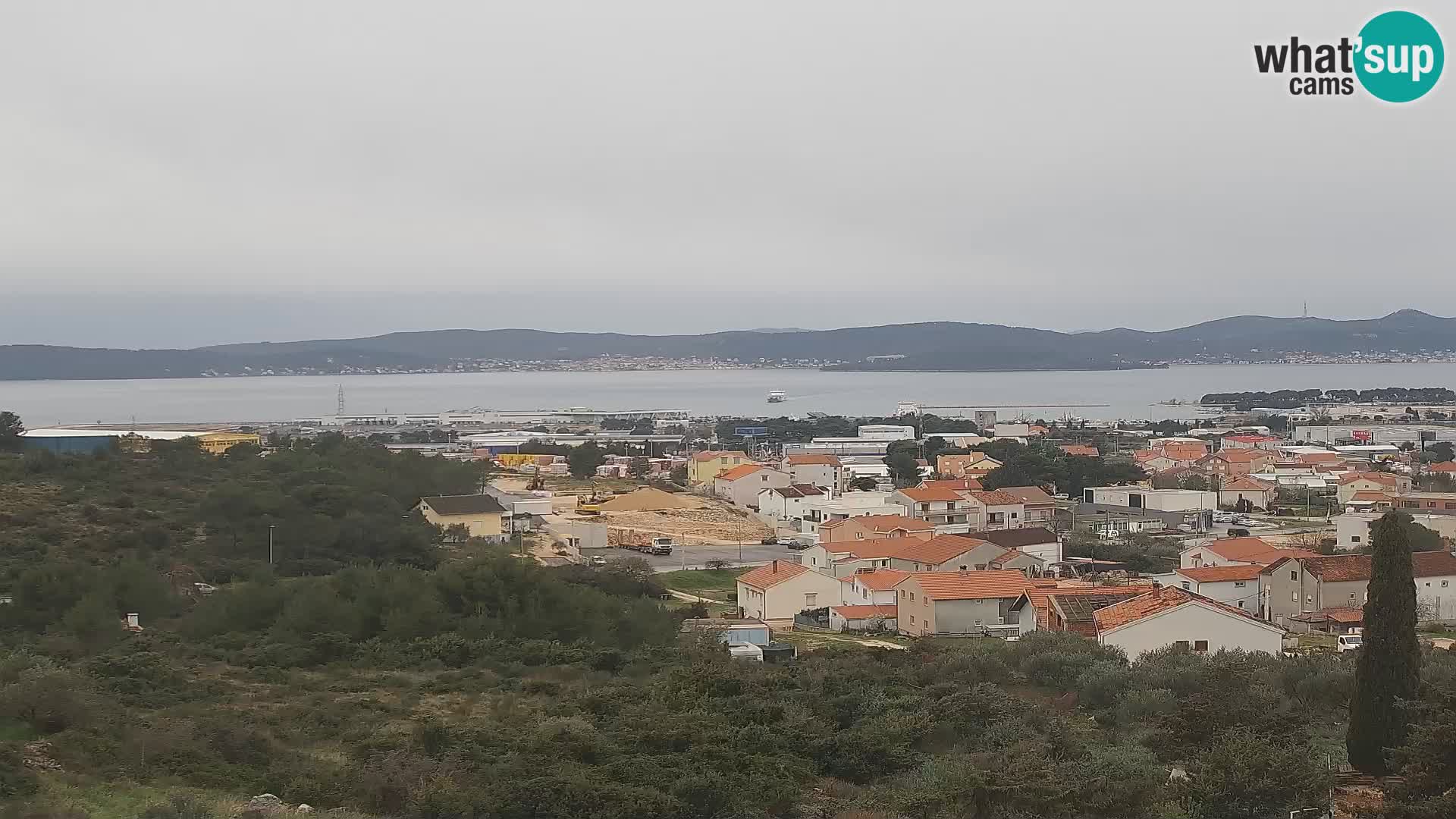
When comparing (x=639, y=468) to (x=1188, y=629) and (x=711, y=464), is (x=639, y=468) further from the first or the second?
(x=1188, y=629)

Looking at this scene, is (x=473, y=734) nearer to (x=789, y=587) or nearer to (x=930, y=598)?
(x=930, y=598)

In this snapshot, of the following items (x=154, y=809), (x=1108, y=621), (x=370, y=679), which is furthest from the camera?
(x=1108, y=621)

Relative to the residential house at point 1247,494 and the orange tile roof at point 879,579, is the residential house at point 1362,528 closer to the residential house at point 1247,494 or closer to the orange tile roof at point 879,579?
the residential house at point 1247,494

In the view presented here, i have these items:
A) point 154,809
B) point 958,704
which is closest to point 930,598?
point 958,704

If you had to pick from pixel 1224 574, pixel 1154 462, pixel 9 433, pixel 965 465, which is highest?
pixel 9 433

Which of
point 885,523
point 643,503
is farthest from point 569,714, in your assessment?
point 643,503
